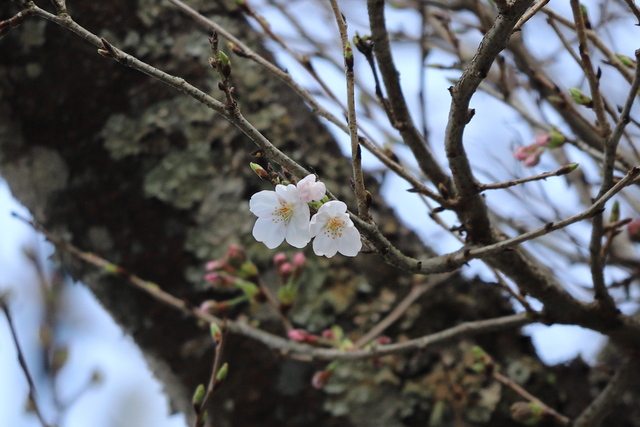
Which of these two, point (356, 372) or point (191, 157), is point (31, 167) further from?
point (356, 372)

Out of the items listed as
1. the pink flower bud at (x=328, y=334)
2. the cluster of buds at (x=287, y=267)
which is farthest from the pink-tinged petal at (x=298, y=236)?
the pink flower bud at (x=328, y=334)

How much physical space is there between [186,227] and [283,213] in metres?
1.08

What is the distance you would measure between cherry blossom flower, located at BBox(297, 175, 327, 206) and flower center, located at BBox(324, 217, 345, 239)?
5cm

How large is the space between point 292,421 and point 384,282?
23.3 inches

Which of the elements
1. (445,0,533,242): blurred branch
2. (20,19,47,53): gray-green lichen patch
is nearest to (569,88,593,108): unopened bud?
(445,0,533,242): blurred branch

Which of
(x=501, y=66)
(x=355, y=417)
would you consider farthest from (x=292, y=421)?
(x=501, y=66)

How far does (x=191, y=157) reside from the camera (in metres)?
2.06

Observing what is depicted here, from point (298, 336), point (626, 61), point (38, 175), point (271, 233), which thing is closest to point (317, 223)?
point (271, 233)

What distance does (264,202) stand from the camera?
3.32ft

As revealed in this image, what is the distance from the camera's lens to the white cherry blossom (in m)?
0.85

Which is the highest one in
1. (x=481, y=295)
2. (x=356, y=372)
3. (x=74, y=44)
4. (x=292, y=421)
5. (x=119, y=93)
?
(x=74, y=44)

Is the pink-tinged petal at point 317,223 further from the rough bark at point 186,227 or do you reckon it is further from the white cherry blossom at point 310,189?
the rough bark at point 186,227

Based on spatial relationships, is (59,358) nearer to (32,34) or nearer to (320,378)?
(320,378)

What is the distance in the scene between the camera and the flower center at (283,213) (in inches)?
37.0
